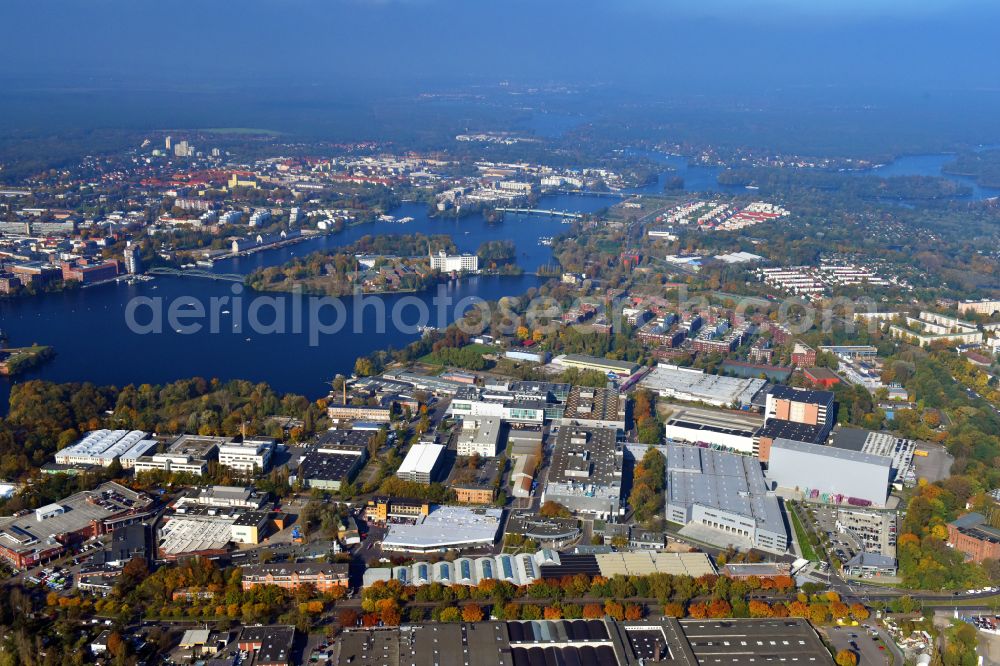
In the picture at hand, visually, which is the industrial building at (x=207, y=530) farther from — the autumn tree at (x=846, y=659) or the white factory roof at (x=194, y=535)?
the autumn tree at (x=846, y=659)

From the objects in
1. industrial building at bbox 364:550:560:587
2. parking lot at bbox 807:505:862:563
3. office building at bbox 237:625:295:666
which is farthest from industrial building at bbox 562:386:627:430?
office building at bbox 237:625:295:666

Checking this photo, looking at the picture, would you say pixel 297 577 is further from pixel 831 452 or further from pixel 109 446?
pixel 831 452

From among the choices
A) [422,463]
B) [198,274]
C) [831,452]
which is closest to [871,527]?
[831,452]

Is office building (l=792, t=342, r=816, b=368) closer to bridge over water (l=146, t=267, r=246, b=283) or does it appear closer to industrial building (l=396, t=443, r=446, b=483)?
industrial building (l=396, t=443, r=446, b=483)

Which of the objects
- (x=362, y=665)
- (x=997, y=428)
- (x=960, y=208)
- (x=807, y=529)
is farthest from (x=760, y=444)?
(x=960, y=208)

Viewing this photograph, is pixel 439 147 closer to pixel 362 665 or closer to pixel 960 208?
pixel 960 208

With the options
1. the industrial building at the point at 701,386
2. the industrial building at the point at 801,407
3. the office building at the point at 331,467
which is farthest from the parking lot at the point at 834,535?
the office building at the point at 331,467

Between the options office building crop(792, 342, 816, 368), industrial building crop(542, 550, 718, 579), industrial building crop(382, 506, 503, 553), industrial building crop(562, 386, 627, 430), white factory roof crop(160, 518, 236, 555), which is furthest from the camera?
office building crop(792, 342, 816, 368)
